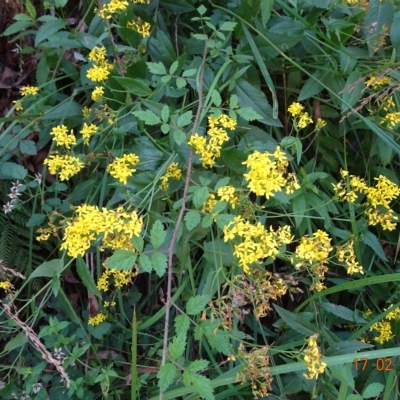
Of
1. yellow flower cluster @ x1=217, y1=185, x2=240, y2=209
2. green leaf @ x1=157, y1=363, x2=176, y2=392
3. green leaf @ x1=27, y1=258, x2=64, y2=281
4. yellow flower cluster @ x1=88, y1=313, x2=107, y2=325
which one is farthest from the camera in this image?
yellow flower cluster @ x1=88, y1=313, x2=107, y2=325

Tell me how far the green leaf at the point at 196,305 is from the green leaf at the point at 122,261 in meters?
0.14

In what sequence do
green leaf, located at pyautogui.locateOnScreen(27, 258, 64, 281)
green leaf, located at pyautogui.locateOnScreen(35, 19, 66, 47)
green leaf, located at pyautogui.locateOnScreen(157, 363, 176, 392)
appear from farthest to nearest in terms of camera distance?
green leaf, located at pyautogui.locateOnScreen(35, 19, 66, 47)
green leaf, located at pyautogui.locateOnScreen(27, 258, 64, 281)
green leaf, located at pyautogui.locateOnScreen(157, 363, 176, 392)

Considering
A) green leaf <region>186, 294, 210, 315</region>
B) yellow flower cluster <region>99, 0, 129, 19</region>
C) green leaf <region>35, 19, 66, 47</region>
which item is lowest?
green leaf <region>186, 294, 210, 315</region>

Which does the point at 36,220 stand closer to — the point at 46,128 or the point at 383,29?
the point at 46,128

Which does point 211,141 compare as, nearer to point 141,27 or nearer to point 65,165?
point 65,165

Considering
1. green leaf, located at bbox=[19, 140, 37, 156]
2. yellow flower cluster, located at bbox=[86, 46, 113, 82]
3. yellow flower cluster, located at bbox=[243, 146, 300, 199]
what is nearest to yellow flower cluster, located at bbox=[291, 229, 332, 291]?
yellow flower cluster, located at bbox=[243, 146, 300, 199]

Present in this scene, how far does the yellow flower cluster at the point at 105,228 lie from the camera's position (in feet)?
2.99

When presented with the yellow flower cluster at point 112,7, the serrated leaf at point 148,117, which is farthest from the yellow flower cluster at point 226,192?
the yellow flower cluster at point 112,7

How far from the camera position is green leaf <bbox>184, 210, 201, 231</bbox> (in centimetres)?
90

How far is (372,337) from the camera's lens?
4.46ft

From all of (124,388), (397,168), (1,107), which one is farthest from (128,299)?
(397,168)

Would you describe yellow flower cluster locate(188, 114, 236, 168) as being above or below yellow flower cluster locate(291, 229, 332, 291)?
above

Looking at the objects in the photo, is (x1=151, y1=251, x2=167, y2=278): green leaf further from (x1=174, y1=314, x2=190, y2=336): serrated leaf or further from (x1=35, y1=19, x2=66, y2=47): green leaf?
(x1=35, y1=19, x2=66, y2=47): green leaf

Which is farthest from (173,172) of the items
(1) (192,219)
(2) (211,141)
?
(1) (192,219)
